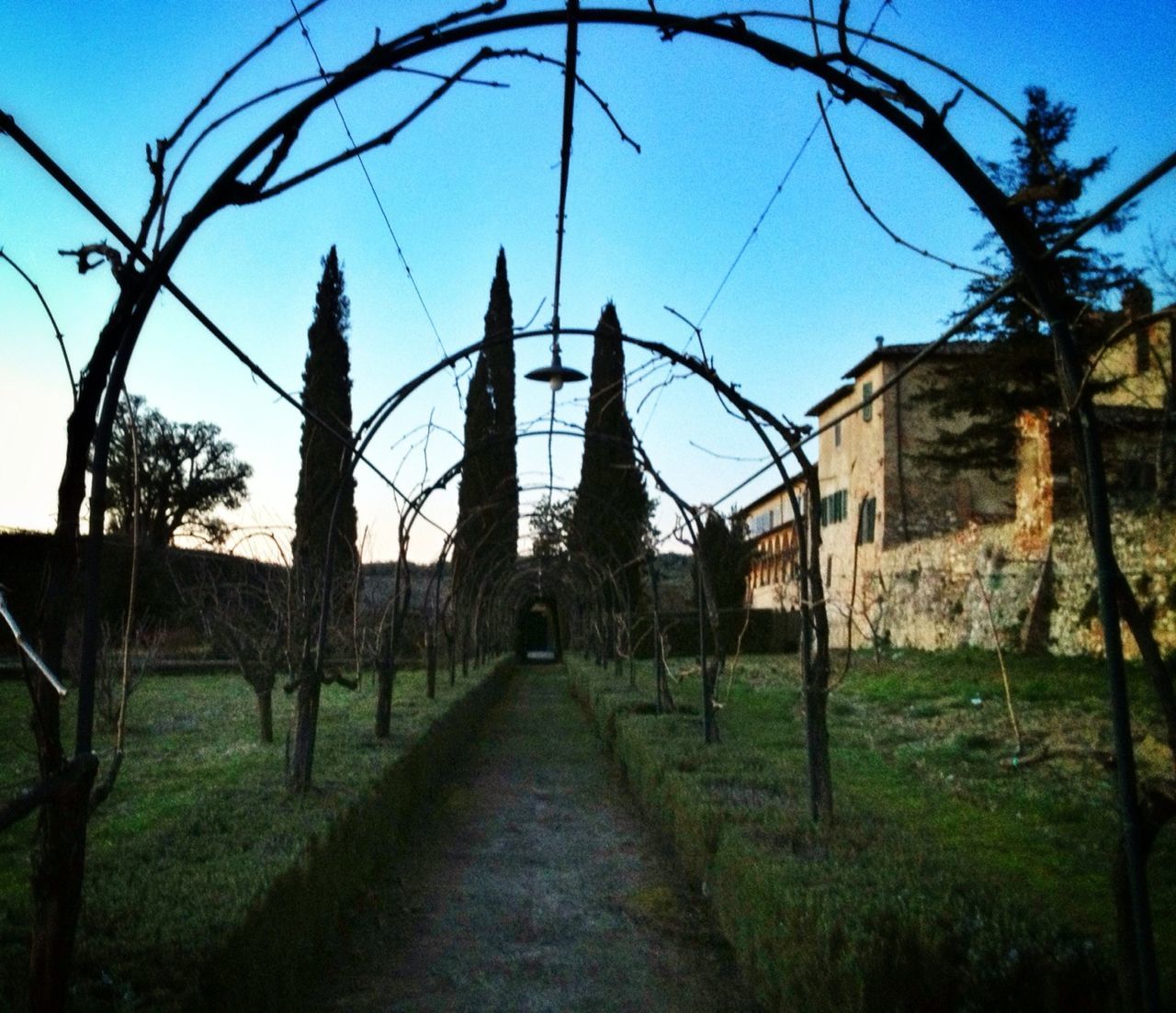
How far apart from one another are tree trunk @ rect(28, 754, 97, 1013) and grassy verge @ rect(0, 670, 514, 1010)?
0.16 metres

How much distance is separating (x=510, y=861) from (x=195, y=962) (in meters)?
3.98

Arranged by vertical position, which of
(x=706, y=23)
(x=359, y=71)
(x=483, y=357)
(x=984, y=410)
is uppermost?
(x=483, y=357)

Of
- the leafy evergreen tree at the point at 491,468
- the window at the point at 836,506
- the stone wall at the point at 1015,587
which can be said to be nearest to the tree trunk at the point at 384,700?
the stone wall at the point at 1015,587

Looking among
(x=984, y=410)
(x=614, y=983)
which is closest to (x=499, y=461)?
(x=984, y=410)

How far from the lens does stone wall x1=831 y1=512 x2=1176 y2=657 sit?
13398mm

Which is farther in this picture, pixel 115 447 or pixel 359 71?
pixel 115 447

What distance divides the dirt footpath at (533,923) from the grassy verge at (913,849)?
0.92 ft

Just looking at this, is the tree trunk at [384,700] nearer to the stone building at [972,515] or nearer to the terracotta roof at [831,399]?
the stone building at [972,515]

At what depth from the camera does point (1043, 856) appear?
19.7 ft

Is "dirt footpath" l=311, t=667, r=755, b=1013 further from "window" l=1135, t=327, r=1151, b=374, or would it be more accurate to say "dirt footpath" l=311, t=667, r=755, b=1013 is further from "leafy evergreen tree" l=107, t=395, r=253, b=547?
"leafy evergreen tree" l=107, t=395, r=253, b=547

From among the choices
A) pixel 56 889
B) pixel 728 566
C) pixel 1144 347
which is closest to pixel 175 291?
pixel 56 889

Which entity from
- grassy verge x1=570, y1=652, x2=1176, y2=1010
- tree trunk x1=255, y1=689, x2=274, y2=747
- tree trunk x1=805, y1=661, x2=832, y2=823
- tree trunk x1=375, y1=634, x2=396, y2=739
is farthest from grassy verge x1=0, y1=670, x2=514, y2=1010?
tree trunk x1=805, y1=661, x2=832, y2=823

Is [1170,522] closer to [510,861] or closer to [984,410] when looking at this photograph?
[984,410]

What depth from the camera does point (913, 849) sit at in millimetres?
4324
